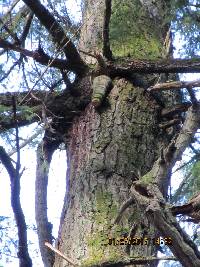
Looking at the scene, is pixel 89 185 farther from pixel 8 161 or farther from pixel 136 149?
pixel 8 161

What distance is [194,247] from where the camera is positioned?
140 cm

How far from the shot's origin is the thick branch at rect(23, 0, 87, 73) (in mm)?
2406

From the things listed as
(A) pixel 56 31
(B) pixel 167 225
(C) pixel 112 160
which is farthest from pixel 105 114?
(B) pixel 167 225

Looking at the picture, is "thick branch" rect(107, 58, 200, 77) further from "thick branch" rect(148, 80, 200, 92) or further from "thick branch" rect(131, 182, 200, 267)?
"thick branch" rect(131, 182, 200, 267)

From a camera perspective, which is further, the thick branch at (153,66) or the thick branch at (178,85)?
the thick branch at (153,66)

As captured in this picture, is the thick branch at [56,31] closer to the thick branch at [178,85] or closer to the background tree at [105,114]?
the background tree at [105,114]

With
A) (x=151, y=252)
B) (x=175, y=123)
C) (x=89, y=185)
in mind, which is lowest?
(x=151, y=252)

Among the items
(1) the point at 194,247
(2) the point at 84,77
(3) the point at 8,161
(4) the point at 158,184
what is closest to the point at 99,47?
(2) the point at 84,77

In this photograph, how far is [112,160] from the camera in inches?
91.7

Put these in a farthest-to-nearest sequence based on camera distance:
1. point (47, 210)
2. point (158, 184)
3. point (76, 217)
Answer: point (47, 210), point (76, 217), point (158, 184)

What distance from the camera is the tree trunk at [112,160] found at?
2084 mm

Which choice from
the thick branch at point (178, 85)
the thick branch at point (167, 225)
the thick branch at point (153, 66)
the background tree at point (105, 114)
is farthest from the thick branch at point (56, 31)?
the thick branch at point (167, 225)

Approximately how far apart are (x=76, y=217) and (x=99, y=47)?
1080 mm

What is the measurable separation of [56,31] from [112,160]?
2.21 ft
